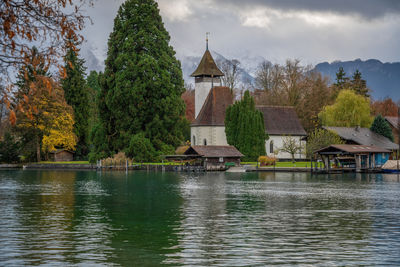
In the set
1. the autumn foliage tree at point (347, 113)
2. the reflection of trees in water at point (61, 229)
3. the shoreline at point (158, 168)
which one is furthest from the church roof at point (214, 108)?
the reflection of trees in water at point (61, 229)

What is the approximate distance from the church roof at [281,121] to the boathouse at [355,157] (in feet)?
53.4

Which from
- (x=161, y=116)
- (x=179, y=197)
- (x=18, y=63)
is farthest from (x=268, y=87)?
(x=18, y=63)

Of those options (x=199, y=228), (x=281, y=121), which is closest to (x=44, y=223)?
(x=199, y=228)

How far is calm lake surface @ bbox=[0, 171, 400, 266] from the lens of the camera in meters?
16.2

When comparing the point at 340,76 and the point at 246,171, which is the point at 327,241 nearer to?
the point at 246,171

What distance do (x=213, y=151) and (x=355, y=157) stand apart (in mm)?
16742

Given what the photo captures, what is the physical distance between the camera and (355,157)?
207ft

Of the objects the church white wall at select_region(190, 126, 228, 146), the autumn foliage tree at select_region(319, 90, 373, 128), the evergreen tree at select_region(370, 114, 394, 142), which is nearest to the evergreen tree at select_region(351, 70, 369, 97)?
the autumn foliage tree at select_region(319, 90, 373, 128)

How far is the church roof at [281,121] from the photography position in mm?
83750

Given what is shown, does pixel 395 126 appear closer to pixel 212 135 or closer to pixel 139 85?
pixel 212 135

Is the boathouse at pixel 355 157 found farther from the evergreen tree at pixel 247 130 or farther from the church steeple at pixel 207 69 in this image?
the church steeple at pixel 207 69

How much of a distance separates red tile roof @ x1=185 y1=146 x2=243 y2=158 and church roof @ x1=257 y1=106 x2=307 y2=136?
14765mm

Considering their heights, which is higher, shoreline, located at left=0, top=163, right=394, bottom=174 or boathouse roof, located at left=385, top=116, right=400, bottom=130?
boathouse roof, located at left=385, top=116, right=400, bottom=130

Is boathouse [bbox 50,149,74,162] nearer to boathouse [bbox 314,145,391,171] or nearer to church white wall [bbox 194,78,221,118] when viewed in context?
church white wall [bbox 194,78,221,118]
